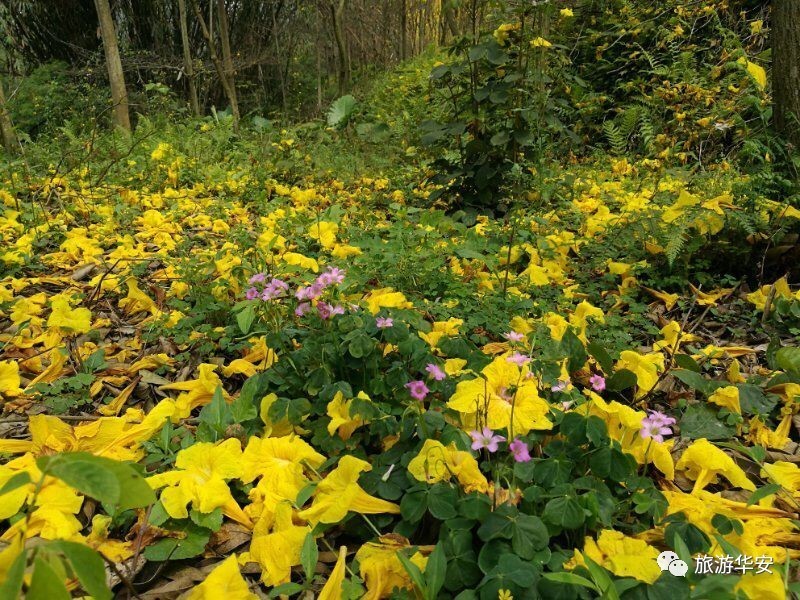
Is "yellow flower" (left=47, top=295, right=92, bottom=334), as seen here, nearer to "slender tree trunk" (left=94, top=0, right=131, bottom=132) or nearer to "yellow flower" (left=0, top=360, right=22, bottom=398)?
"yellow flower" (left=0, top=360, right=22, bottom=398)

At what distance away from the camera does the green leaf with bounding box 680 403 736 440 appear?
1658 millimetres

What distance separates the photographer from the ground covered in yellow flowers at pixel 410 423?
3.84ft

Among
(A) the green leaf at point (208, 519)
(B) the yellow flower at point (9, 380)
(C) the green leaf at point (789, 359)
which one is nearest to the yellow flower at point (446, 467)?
(A) the green leaf at point (208, 519)

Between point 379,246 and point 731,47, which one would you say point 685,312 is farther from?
point 731,47

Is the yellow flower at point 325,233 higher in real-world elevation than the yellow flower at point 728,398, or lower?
higher

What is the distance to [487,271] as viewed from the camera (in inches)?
116

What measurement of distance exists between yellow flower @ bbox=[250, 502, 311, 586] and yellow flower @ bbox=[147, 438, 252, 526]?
12cm

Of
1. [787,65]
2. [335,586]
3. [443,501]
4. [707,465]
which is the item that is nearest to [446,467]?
[443,501]

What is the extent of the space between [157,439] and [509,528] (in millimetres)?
1053

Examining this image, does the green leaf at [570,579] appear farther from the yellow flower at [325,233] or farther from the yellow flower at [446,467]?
the yellow flower at [325,233]

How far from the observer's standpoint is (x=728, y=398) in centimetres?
176

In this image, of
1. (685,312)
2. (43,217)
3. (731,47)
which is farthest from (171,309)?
(731,47)

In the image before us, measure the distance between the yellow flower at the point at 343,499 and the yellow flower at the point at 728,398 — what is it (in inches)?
42.5

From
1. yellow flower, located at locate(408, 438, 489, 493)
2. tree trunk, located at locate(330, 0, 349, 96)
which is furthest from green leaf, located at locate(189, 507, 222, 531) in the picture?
tree trunk, located at locate(330, 0, 349, 96)
